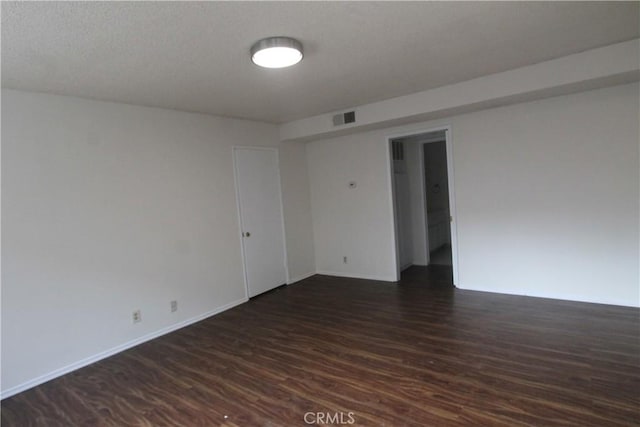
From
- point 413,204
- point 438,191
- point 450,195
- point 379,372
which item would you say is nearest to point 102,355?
point 379,372

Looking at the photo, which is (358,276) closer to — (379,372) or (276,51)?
(379,372)

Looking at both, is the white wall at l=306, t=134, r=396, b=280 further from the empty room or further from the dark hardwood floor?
the dark hardwood floor

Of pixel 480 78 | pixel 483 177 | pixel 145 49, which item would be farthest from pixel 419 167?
pixel 145 49

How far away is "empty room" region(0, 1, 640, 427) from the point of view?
224cm

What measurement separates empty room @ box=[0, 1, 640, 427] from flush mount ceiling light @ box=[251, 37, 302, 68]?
0.08 ft

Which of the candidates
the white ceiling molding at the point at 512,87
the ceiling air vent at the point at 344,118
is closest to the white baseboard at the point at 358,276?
the white ceiling molding at the point at 512,87

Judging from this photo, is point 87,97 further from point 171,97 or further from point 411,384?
point 411,384

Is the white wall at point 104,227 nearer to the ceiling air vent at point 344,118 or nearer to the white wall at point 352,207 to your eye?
the ceiling air vent at point 344,118

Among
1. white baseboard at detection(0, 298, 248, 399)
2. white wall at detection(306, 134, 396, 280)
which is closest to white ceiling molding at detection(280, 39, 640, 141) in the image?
white wall at detection(306, 134, 396, 280)

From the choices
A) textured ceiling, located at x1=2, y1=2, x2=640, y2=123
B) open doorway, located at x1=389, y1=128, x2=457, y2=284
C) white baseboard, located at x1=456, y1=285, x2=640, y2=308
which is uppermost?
textured ceiling, located at x1=2, y1=2, x2=640, y2=123

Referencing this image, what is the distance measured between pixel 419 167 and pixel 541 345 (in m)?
3.61

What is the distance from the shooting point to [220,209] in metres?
4.37

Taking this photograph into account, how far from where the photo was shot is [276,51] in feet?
7.75

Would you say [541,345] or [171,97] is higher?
[171,97]
